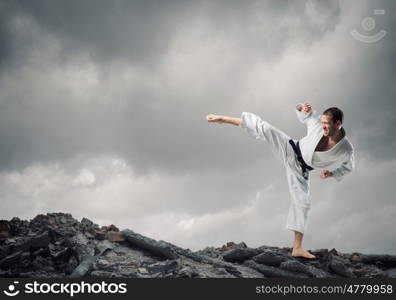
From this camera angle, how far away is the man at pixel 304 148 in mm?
7195

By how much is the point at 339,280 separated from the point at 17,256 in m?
4.85

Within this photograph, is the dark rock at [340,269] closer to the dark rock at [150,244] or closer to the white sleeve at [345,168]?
the white sleeve at [345,168]

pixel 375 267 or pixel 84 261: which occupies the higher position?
pixel 375 267

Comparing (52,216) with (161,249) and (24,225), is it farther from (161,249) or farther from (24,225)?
(161,249)

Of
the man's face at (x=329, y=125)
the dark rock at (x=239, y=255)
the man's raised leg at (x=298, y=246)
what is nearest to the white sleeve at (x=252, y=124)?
the man's face at (x=329, y=125)

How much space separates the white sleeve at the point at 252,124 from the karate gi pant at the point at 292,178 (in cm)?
5

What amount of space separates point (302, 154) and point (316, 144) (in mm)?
320

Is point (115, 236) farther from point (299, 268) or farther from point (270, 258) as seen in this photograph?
point (299, 268)

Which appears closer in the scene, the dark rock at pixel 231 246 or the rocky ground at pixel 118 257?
the rocky ground at pixel 118 257

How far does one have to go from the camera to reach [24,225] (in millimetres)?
8367

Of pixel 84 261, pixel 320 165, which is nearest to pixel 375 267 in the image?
pixel 320 165

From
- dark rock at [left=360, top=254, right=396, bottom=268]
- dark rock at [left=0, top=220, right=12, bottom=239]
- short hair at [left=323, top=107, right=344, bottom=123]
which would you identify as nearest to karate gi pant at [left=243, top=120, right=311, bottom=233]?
short hair at [left=323, top=107, right=344, bottom=123]

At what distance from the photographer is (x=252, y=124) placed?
7207 mm

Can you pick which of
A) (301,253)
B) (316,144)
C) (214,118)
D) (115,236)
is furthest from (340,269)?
(115,236)
